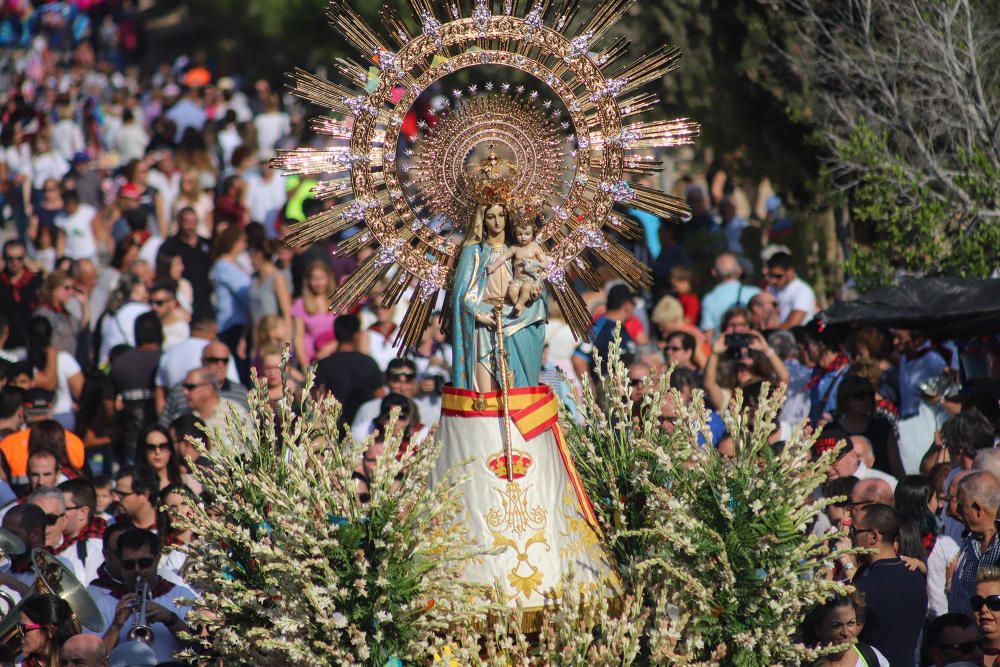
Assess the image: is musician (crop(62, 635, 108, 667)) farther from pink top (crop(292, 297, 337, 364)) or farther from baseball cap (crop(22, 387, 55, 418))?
pink top (crop(292, 297, 337, 364))

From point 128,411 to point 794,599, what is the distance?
240 inches

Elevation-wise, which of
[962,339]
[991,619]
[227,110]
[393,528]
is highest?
[227,110]

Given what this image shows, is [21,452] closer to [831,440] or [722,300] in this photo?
[831,440]

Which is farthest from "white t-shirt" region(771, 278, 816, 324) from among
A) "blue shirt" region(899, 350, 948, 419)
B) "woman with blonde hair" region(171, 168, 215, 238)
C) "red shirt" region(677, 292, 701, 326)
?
"woman with blonde hair" region(171, 168, 215, 238)

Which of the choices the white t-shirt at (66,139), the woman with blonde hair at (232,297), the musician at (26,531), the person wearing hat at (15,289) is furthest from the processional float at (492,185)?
the white t-shirt at (66,139)

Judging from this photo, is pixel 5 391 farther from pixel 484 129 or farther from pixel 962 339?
pixel 962 339

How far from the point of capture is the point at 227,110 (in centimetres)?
2147

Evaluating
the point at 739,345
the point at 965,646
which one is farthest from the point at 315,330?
the point at 965,646

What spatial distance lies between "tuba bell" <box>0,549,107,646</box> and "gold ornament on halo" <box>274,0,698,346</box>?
1670 millimetres

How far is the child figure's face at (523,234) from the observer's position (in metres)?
7.27

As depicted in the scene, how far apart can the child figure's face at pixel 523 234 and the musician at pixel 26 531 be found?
2731 mm

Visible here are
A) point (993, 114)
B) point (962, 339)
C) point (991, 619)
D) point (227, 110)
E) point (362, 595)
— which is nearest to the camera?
point (362, 595)

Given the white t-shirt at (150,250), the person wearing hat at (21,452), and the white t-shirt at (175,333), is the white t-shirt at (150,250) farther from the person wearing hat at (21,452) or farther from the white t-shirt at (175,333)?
the person wearing hat at (21,452)

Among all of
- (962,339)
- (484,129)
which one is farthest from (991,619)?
(962,339)
